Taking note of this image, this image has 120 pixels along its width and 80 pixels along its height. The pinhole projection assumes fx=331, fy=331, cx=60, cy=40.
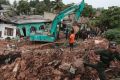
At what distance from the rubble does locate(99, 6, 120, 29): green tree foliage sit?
321 inches

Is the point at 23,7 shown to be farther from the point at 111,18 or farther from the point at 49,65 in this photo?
the point at 49,65

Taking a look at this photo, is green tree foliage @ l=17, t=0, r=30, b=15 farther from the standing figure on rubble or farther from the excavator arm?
the standing figure on rubble

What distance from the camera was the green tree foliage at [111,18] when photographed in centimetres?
3256

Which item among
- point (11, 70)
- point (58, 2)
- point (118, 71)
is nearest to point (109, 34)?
point (118, 71)

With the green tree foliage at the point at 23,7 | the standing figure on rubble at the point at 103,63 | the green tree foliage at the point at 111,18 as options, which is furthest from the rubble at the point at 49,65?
the green tree foliage at the point at 23,7

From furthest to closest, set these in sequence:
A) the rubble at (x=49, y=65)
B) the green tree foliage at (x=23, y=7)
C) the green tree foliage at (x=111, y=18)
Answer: the green tree foliage at (x=23, y=7) < the green tree foliage at (x=111, y=18) < the rubble at (x=49, y=65)

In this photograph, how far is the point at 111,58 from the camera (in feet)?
58.2

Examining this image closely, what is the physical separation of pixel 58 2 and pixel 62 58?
1926 centimetres

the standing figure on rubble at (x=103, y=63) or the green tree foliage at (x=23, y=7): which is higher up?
the green tree foliage at (x=23, y=7)

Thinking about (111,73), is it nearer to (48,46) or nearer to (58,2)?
(48,46)

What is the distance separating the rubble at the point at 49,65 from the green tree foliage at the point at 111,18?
26.8 ft

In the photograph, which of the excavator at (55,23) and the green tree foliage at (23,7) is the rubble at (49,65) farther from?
the green tree foliage at (23,7)

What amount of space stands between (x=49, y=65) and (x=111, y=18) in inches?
473

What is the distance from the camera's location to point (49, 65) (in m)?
22.9
